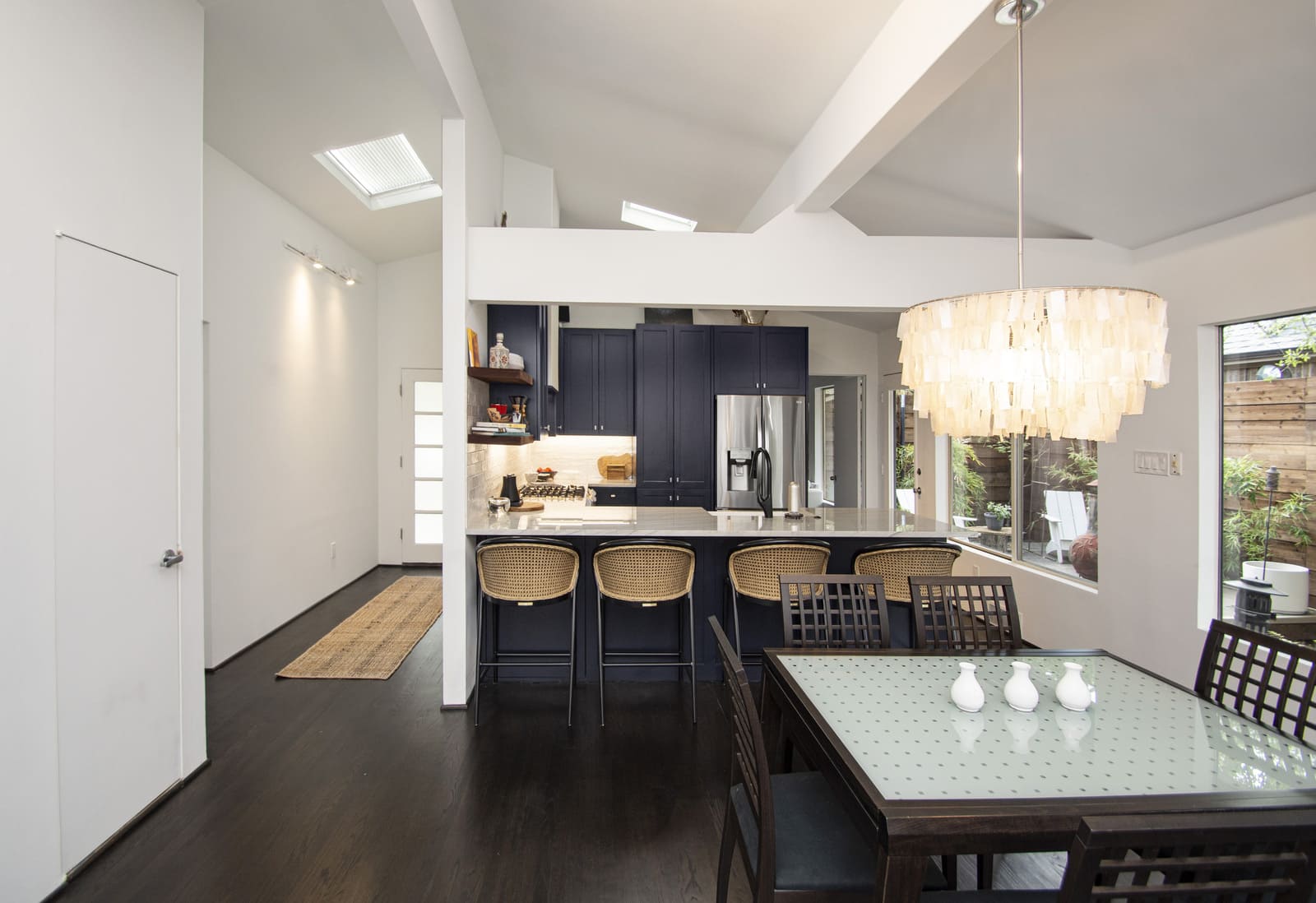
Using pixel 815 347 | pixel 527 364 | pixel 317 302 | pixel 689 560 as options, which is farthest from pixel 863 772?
pixel 815 347

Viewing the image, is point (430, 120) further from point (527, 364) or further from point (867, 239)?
point (867, 239)

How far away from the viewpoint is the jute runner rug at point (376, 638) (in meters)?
3.79

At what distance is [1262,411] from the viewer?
2990 mm

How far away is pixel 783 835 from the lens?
1537mm

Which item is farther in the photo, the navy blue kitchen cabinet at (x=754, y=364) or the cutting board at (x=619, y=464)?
the cutting board at (x=619, y=464)

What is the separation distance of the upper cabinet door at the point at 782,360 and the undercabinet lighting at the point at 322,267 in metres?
3.76

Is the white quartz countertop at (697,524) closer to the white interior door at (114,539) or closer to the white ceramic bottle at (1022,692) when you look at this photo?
the white interior door at (114,539)

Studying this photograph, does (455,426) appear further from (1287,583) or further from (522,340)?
(1287,583)

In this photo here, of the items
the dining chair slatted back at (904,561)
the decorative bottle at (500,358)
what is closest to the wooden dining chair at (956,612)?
the dining chair slatted back at (904,561)

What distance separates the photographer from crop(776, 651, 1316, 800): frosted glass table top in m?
1.31

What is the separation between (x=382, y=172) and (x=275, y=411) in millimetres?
1981

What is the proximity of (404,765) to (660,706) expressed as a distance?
129 cm

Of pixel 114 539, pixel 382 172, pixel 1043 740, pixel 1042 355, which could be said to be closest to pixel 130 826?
pixel 114 539

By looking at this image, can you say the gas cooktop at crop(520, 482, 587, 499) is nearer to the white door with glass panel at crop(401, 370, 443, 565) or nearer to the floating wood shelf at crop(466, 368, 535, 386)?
the white door with glass panel at crop(401, 370, 443, 565)
